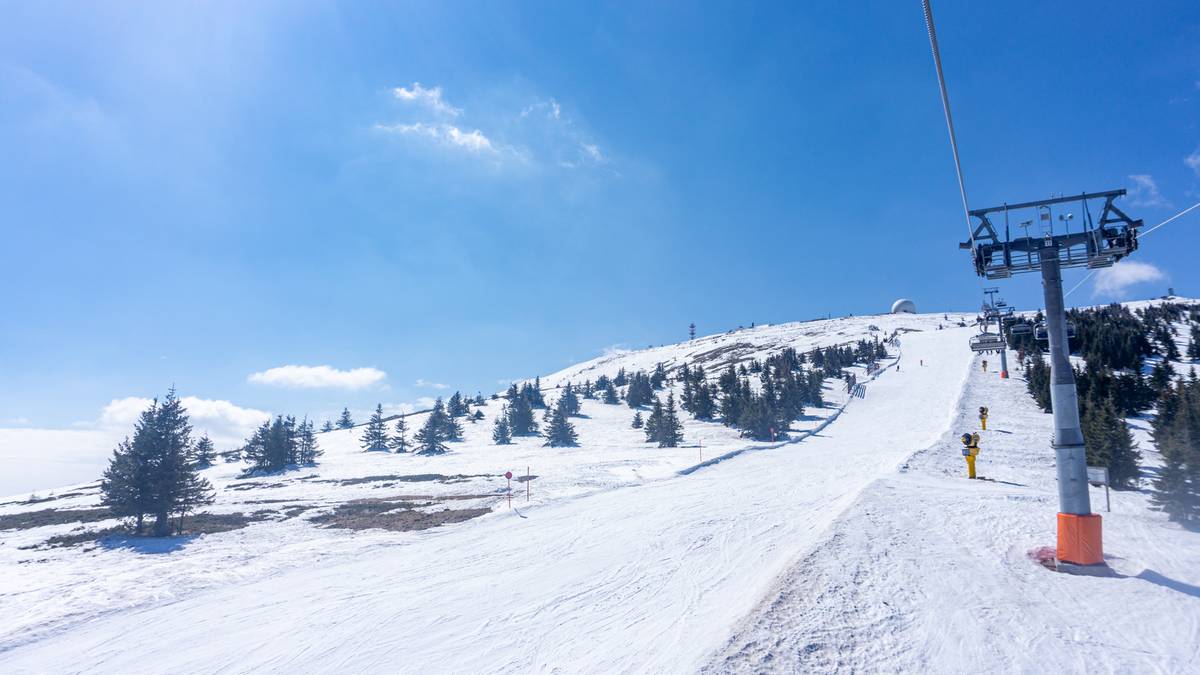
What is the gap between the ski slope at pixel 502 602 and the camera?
7.95 m

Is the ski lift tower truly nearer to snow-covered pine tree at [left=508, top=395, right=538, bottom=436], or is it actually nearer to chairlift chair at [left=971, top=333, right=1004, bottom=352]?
chairlift chair at [left=971, top=333, right=1004, bottom=352]

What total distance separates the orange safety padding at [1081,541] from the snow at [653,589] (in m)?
0.56

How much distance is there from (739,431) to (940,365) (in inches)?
1733

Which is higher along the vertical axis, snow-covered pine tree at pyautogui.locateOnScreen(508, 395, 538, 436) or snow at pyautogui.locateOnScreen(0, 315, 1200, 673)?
snow at pyautogui.locateOnScreen(0, 315, 1200, 673)

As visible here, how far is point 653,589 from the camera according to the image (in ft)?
33.2

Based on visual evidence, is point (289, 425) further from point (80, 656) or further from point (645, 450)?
point (80, 656)

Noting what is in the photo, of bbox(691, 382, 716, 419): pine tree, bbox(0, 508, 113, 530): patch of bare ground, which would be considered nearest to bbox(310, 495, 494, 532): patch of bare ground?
bbox(0, 508, 113, 530): patch of bare ground

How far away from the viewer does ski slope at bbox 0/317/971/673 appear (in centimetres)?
795

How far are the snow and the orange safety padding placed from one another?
0.56m

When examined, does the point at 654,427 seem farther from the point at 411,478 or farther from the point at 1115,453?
the point at 1115,453

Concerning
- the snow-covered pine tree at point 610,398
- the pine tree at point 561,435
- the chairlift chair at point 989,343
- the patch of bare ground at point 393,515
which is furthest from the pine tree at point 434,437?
the chairlift chair at point 989,343

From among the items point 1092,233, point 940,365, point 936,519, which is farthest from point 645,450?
point 940,365

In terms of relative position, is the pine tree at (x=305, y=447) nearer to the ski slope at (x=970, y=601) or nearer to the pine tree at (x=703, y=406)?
the pine tree at (x=703, y=406)

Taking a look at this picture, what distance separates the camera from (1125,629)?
784 cm
